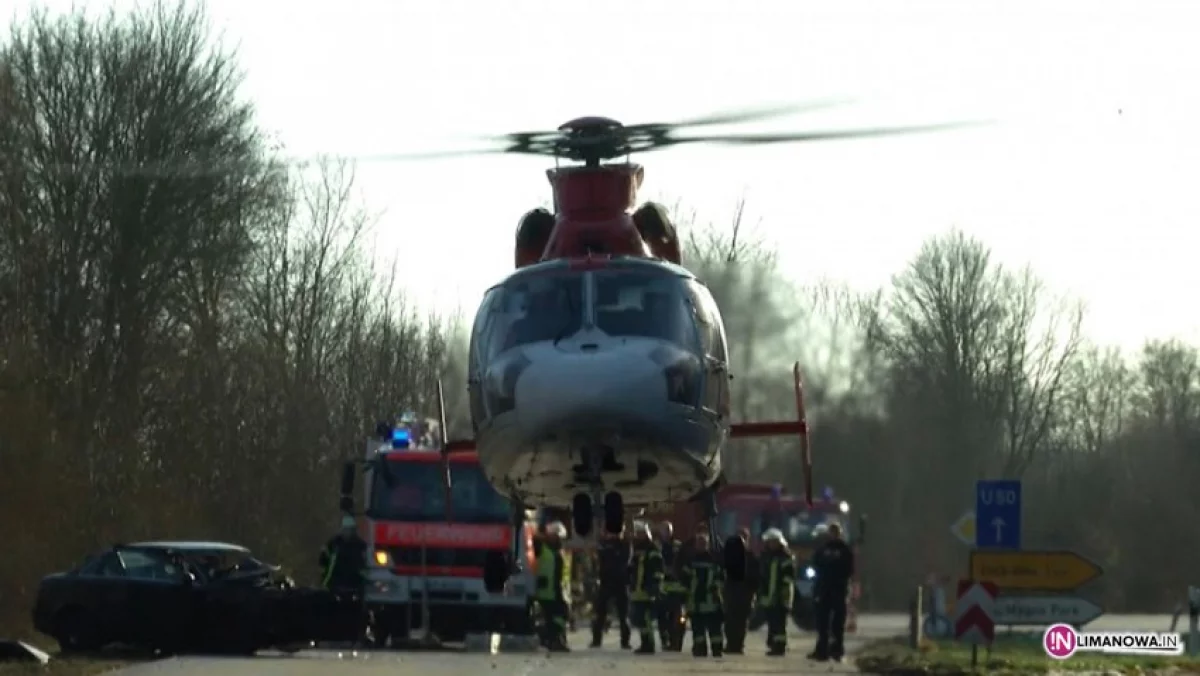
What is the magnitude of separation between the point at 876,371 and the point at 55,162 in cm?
2138

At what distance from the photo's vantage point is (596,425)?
644 inches

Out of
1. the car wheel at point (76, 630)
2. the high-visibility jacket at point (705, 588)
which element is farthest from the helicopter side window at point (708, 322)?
the car wheel at point (76, 630)

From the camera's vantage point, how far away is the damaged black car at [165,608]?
26047 millimetres

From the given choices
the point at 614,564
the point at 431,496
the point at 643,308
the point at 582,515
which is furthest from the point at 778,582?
the point at 643,308

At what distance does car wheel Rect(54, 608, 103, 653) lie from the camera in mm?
26125

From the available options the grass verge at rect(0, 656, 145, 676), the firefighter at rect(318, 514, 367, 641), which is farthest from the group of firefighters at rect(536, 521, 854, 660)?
the grass verge at rect(0, 656, 145, 676)

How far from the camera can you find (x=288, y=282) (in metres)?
56.8

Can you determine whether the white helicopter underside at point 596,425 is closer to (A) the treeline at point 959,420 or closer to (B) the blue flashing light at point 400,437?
(B) the blue flashing light at point 400,437

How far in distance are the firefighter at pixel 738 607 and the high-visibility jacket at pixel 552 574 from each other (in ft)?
7.53

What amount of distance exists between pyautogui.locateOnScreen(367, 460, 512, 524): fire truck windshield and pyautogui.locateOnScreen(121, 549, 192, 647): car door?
5.13 metres

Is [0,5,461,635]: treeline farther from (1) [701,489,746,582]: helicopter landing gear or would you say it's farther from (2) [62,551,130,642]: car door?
(1) [701,489,746,582]: helicopter landing gear

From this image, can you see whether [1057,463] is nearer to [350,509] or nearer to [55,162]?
[55,162]

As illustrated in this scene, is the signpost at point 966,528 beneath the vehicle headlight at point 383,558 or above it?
above

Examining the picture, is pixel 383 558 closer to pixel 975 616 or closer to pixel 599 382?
pixel 975 616
